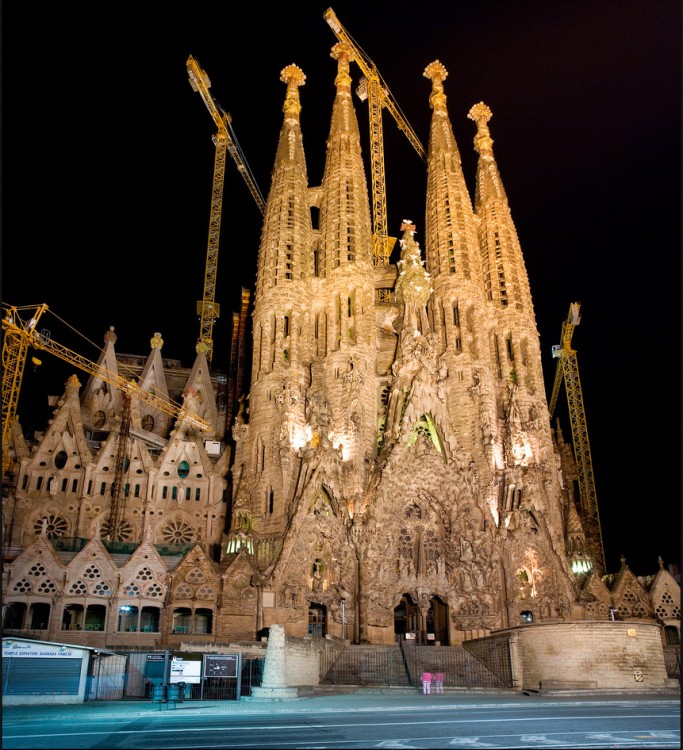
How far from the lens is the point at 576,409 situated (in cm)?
7831

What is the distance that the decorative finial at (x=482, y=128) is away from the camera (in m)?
70.0

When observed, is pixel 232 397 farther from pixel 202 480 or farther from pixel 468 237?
pixel 468 237

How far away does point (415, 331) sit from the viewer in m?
52.7

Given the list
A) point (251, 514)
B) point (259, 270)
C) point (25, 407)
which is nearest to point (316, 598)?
point (251, 514)

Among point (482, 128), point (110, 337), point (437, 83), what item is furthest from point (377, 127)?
point (110, 337)

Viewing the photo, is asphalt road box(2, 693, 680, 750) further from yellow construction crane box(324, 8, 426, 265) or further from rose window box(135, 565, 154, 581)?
yellow construction crane box(324, 8, 426, 265)

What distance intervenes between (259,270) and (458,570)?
93.6 feet

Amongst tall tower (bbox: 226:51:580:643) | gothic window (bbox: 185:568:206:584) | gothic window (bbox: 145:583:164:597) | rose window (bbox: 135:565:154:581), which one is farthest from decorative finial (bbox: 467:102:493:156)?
gothic window (bbox: 145:583:164:597)

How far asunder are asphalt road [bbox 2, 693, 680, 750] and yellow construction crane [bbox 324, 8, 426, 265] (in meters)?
57.7

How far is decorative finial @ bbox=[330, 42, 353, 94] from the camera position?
228 feet

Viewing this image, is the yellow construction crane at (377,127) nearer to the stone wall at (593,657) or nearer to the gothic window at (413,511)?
the gothic window at (413,511)

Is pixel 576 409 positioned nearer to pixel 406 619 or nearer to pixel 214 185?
pixel 406 619

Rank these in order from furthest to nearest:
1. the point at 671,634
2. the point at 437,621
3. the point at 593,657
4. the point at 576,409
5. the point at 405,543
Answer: the point at 576,409 < the point at 671,634 < the point at 437,621 < the point at 405,543 < the point at 593,657

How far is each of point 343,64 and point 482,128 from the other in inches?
662
